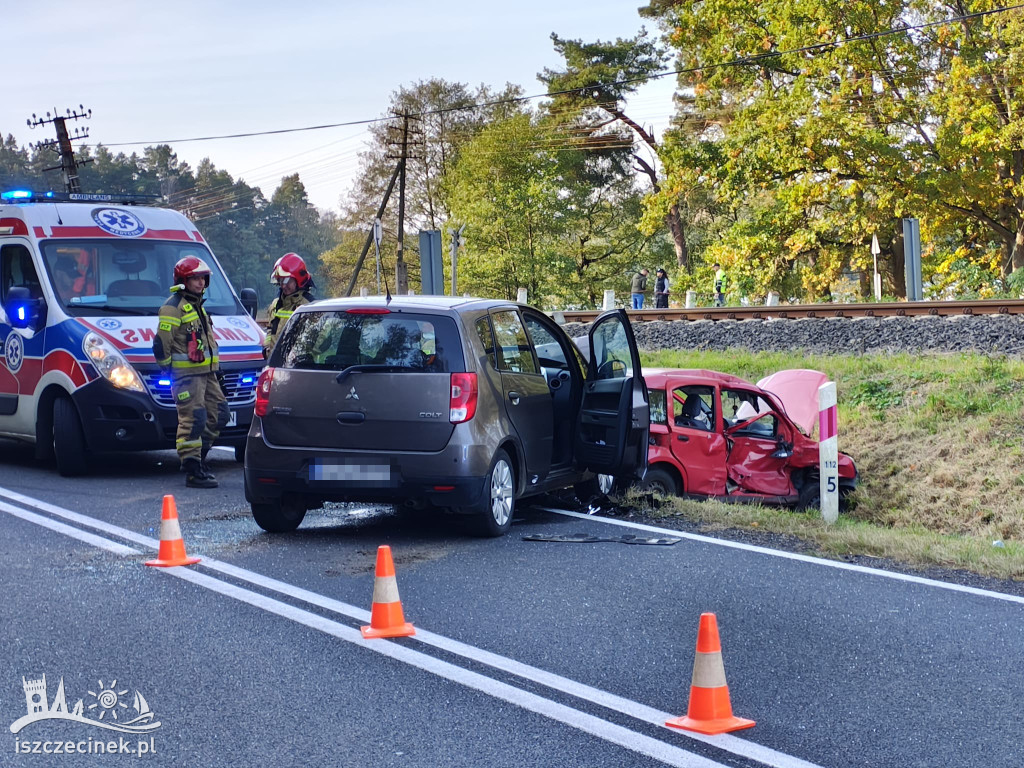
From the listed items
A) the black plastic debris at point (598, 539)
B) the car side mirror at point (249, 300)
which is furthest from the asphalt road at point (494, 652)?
the car side mirror at point (249, 300)

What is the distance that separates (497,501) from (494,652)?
9.57 ft

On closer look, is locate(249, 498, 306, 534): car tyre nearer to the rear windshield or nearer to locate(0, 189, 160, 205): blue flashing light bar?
the rear windshield

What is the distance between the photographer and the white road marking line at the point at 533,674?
4.45 m

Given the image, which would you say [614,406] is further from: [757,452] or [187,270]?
[757,452]

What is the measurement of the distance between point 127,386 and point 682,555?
5650 mm

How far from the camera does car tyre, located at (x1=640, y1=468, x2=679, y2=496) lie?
1199 cm

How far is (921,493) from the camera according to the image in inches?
629

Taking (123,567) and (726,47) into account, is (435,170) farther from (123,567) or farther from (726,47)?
(123,567)

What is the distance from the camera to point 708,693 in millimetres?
4668

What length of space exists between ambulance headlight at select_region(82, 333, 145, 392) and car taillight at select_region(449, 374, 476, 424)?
423cm

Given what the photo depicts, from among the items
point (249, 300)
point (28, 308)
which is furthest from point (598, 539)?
point (28, 308)

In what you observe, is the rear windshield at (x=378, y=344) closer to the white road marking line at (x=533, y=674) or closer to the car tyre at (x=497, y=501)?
the car tyre at (x=497, y=501)

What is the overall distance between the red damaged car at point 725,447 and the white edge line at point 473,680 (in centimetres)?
576

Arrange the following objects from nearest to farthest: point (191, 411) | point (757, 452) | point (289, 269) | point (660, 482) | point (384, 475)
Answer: point (384, 475)
point (191, 411)
point (289, 269)
point (660, 482)
point (757, 452)
